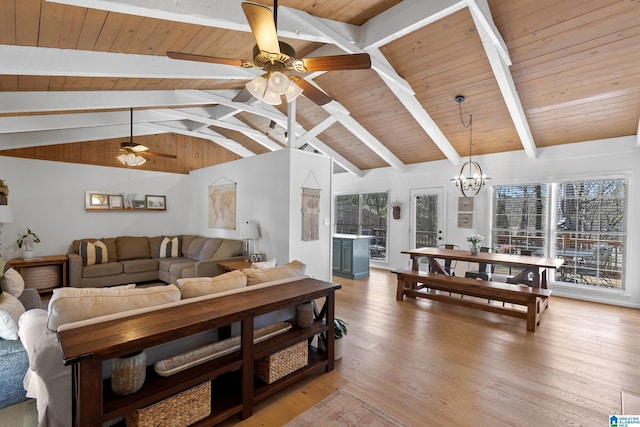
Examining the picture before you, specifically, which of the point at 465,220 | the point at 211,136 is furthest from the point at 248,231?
the point at 465,220

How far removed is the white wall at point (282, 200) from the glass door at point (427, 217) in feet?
8.58

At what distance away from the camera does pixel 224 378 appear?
2.31 meters

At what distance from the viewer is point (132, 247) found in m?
6.15

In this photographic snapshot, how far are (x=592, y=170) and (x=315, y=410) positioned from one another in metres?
5.81

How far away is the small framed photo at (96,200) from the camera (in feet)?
20.0

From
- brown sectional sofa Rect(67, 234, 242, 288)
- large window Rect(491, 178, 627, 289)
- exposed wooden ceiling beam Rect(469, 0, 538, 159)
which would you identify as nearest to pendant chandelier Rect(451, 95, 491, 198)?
large window Rect(491, 178, 627, 289)

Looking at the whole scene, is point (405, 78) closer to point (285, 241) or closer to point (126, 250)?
point (285, 241)

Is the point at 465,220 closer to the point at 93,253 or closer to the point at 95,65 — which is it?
the point at 95,65

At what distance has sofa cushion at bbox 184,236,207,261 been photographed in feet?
20.1

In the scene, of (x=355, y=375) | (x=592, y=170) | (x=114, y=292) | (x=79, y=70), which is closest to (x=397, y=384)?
(x=355, y=375)

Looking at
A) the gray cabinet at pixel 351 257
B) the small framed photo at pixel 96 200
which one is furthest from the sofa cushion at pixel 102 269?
the gray cabinet at pixel 351 257

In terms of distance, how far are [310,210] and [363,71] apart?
2.30 metres

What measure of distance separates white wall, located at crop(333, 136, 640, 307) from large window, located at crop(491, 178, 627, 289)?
0.15m

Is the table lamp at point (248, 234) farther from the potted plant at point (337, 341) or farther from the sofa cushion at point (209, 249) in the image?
the potted plant at point (337, 341)
